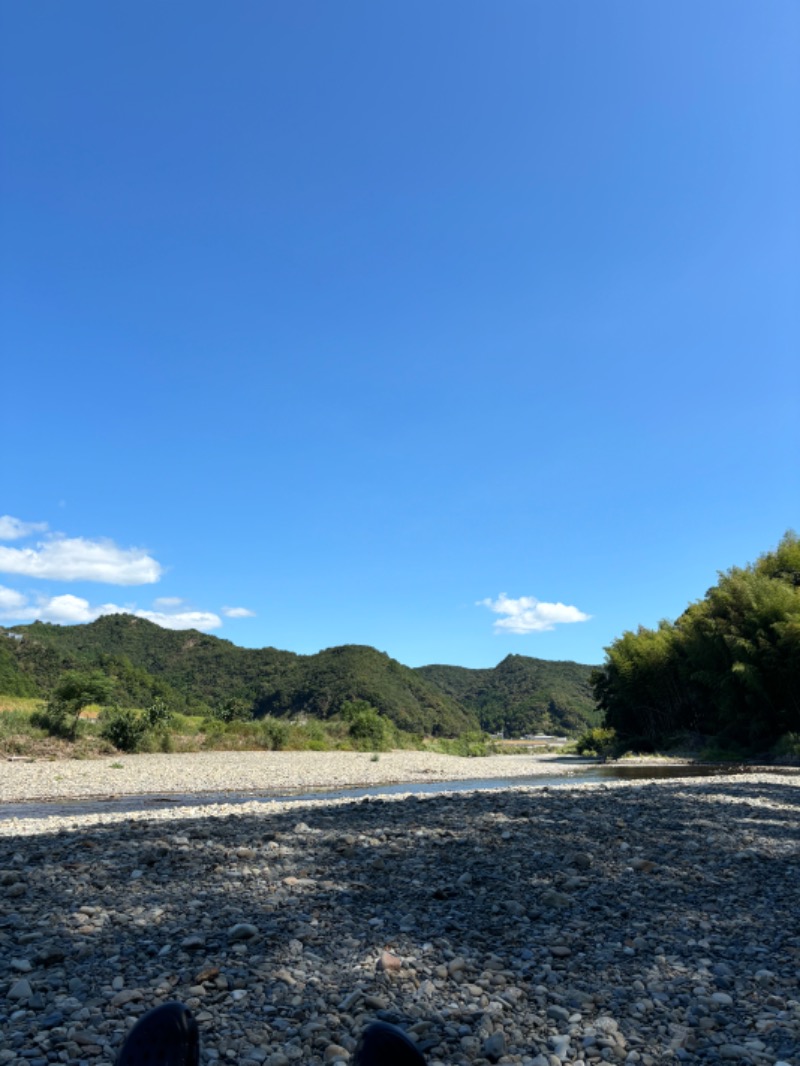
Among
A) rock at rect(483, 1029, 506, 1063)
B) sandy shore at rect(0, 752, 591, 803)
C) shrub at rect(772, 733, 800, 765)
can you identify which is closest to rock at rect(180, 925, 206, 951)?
rock at rect(483, 1029, 506, 1063)

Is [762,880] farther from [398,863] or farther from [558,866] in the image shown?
[398,863]

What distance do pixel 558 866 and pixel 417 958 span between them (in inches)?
103

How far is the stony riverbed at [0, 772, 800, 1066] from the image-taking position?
3100 millimetres

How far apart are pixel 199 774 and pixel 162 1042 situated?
19701 millimetres

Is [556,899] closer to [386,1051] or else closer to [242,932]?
[242,932]

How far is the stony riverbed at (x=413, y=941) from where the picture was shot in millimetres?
3100

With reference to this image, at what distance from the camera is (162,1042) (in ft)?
7.98

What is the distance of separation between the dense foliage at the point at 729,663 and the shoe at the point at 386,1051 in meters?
25.6

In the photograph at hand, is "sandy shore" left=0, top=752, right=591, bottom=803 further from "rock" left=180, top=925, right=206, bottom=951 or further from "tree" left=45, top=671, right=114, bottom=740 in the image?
"rock" left=180, top=925, right=206, bottom=951

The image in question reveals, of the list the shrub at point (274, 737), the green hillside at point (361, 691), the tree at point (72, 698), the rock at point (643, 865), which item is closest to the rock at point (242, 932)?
the rock at point (643, 865)

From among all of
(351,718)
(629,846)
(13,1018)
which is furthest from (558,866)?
(351,718)

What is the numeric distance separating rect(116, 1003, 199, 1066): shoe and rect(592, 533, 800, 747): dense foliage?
26.1 meters

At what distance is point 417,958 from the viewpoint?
3971 millimetres

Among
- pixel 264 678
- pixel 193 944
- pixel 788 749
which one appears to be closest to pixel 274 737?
pixel 788 749
